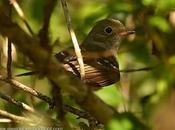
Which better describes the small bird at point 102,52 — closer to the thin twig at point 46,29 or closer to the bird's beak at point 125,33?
the bird's beak at point 125,33

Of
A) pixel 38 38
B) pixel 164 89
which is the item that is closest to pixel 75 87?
pixel 38 38

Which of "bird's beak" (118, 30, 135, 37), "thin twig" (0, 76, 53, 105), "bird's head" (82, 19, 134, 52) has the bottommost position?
"thin twig" (0, 76, 53, 105)

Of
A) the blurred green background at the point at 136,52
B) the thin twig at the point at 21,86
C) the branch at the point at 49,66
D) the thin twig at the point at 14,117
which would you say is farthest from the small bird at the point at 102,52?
the branch at the point at 49,66

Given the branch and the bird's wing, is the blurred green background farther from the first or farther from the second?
the branch

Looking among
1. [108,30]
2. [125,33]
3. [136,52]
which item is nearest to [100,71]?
[136,52]

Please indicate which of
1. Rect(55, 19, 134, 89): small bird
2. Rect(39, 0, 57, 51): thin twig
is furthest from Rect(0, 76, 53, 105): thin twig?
Rect(39, 0, 57, 51): thin twig

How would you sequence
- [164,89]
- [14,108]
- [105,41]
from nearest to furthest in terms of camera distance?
[14,108] → [164,89] → [105,41]

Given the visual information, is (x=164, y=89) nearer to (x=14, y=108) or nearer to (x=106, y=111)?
(x=14, y=108)
